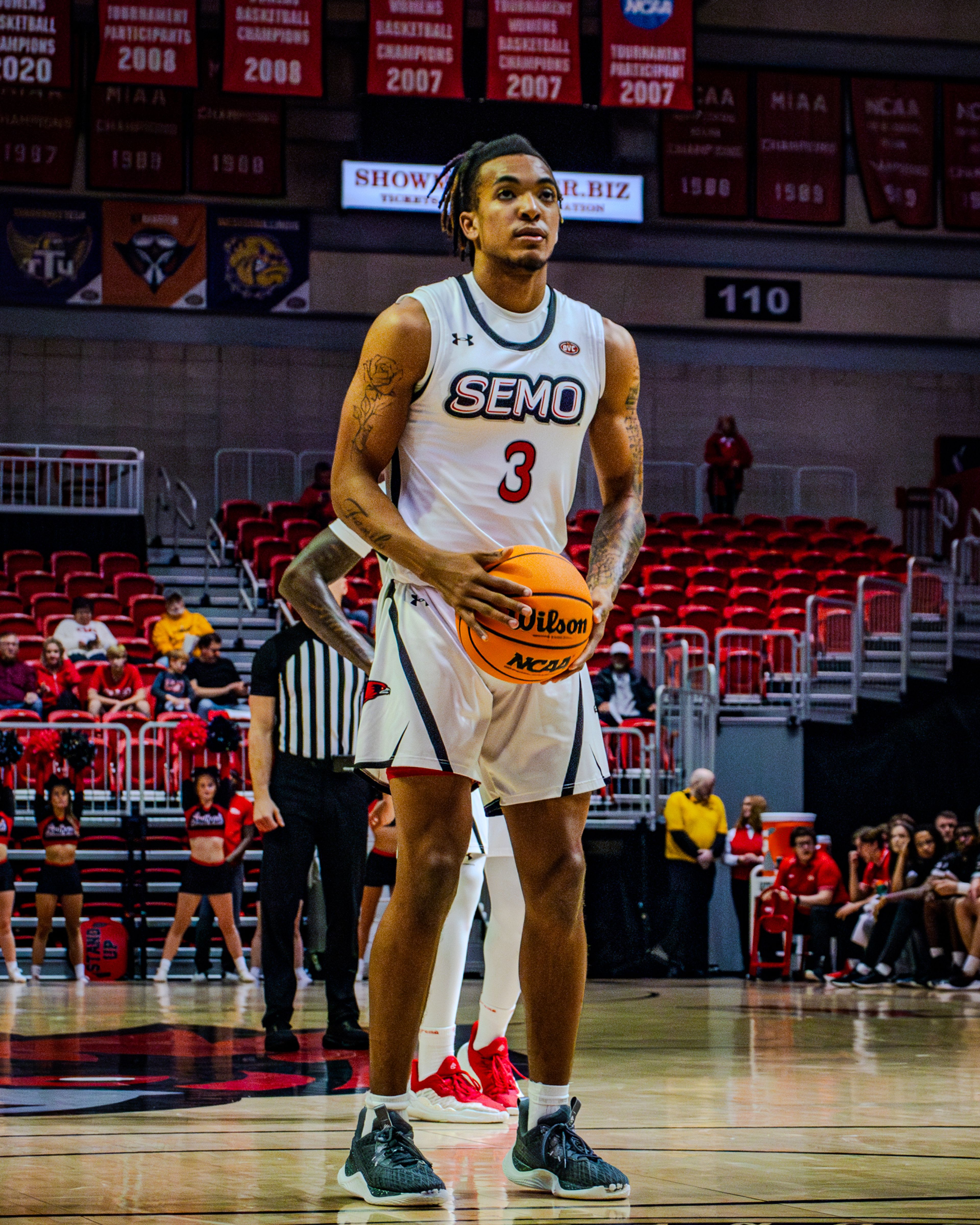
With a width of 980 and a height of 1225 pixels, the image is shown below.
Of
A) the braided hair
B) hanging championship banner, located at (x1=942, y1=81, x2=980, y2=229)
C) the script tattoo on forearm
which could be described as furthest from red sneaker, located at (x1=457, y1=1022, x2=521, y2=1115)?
hanging championship banner, located at (x1=942, y1=81, x2=980, y2=229)

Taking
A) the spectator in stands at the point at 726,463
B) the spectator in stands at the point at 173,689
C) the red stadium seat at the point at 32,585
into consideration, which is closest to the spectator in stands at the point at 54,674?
the spectator in stands at the point at 173,689

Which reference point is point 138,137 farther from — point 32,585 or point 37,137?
point 32,585

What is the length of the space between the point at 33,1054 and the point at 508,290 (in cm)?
394

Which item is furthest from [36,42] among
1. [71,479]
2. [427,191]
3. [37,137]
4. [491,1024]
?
[491,1024]

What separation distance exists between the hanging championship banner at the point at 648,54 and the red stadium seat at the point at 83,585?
8.34m

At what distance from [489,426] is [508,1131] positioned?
6.26 ft

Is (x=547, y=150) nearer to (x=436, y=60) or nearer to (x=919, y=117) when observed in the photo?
(x=436, y=60)

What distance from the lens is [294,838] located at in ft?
21.0

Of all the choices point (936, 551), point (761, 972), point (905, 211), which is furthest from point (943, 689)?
point (905, 211)

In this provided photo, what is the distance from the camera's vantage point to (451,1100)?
437 cm

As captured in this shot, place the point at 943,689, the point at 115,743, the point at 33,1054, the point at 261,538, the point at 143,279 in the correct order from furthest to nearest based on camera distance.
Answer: the point at 143,279, the point at 261,538, the point at 943,689, the point at 115,743, the point at 33,1054

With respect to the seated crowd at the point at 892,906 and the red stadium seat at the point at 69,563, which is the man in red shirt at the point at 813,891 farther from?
the red stadium seat at the point at 69,563

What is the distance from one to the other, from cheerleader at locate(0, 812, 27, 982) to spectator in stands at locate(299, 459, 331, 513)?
849 centimetres

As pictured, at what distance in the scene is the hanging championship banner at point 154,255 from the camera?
20984mm
